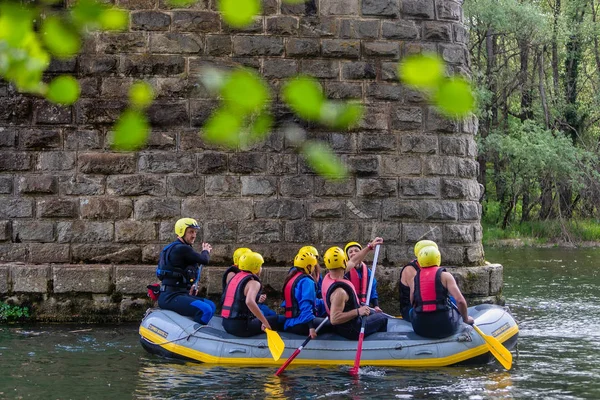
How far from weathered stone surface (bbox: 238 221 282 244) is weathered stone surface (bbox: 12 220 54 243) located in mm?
2424

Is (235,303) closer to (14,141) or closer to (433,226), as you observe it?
(433,226)

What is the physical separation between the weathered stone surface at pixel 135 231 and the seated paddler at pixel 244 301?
2.16 m

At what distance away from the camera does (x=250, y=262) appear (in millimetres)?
9953

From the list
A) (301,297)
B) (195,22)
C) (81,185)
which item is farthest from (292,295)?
(195,22)

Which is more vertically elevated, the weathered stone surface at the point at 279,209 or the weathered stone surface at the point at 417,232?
the weathered stone surface at the point at 279,209

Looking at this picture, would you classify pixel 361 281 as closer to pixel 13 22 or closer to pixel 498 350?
pixel 498 350

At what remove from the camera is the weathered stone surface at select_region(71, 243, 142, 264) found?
464 inches

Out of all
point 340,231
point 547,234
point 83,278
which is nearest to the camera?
point 83,278

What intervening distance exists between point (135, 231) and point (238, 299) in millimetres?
2455

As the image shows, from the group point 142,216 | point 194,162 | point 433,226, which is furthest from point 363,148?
point 142,216

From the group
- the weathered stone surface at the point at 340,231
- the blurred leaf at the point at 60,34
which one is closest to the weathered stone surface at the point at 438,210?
the weathered stone surface at the point at 340,231

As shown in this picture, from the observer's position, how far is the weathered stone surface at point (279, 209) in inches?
467

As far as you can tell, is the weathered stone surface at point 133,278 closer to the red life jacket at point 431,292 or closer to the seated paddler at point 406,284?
the seated paddler at point 406,284

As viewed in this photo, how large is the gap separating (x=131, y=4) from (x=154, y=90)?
1123mm
